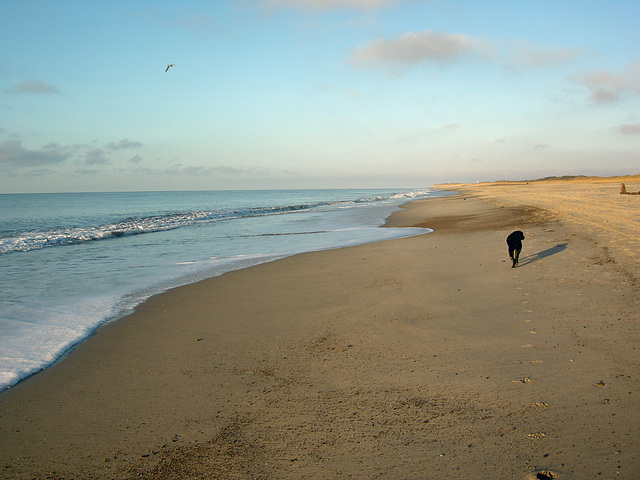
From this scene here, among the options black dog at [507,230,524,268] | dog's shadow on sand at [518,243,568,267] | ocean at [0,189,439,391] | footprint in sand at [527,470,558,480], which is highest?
black dog at [507,230,524,268]

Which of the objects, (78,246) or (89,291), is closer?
(89,291)

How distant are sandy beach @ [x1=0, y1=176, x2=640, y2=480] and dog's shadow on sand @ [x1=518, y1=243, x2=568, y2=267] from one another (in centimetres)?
145

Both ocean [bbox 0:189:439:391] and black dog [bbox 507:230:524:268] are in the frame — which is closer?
ocean [bbox 0:189:439:391]

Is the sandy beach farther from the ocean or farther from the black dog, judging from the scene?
the black dog

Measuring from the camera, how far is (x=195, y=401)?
3.85m

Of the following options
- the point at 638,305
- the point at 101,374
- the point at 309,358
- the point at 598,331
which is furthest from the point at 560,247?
the point at 101,374

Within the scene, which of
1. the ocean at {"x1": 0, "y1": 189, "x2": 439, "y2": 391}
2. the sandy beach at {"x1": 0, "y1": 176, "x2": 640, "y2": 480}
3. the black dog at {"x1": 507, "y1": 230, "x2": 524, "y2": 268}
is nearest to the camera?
the sandy beach at {"x1": 0, "y1": 176, "x2": 640, "y2": 480}

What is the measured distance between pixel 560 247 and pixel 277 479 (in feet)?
32.2

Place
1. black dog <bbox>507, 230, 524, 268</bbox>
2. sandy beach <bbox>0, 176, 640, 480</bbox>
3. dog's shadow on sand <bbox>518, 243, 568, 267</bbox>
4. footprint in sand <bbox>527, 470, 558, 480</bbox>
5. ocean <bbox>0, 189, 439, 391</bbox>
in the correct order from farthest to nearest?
1. dog's shadow on sand <bbox>518, 243, 568, 267</bbox>
2. black dog <bbox>507, 230, 524, 268</bbox>
3. ocean <bbox>0, 189, 439, 391</bbox>
4. sandy beach <bbox>0, 176, 640, 480</bbox>
5. footprint in sand <bbox>527, 470, 558, 480</bbox>

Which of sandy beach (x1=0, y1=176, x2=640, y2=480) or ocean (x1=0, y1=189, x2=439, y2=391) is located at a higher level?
ocean (x1=0, y1=189, x2=439, y2=391)

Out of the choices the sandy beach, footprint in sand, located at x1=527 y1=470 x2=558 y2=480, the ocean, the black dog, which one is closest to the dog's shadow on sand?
the black dog

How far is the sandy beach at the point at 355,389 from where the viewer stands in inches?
115

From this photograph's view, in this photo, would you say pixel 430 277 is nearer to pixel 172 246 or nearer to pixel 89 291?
pixel 89 291

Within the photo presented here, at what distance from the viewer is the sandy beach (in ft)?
9.56
